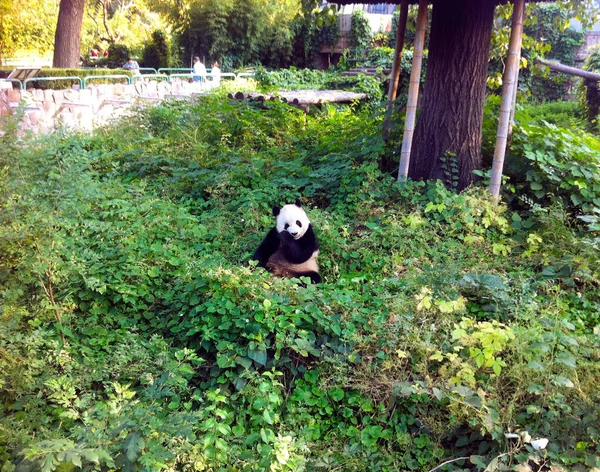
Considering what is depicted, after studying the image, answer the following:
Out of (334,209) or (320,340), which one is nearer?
(320,340)

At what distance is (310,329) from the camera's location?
11.7 ft

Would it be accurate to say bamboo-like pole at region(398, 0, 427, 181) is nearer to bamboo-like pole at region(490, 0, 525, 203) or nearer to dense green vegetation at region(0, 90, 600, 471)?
dense green vegetation at region(0, 90, 600, 471)

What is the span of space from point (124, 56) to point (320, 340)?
27.7 meters

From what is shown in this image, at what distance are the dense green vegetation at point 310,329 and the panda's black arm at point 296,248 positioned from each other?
273 mm

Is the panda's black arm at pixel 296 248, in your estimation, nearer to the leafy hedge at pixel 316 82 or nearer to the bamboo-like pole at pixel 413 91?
the bamboo-like pole at pixel 413 91

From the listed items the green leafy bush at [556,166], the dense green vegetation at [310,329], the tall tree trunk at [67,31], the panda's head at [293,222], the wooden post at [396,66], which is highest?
the tall tree trunk at [67,31]

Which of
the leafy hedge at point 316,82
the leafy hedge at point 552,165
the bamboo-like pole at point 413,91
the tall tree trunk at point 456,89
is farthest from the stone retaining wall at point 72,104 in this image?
the leafy hedge at point 552,165

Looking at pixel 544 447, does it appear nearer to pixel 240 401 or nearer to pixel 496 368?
pixel 496 368

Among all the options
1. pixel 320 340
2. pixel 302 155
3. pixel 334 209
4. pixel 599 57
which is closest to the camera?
pixel 320 340

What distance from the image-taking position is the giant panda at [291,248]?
4531 mm

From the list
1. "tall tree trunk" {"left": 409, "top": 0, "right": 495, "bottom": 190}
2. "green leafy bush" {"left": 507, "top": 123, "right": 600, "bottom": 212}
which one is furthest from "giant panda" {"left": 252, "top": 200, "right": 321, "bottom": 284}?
"green leafy bush" {"left": 507, "top": 123, "right": 600, "bottom": 212}

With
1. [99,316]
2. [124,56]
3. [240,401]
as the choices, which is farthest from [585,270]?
[124,56]

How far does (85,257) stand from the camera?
13.3 ft

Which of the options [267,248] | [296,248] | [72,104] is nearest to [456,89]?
[296,248]
